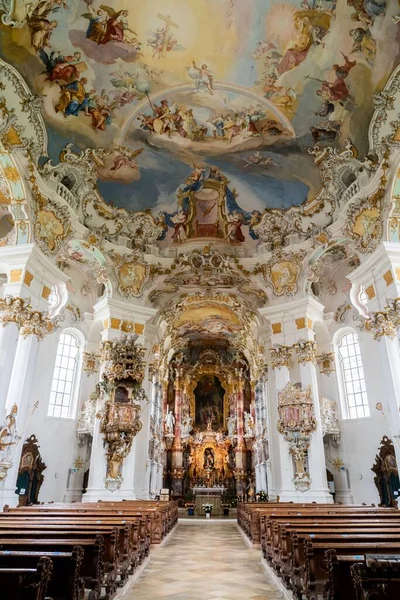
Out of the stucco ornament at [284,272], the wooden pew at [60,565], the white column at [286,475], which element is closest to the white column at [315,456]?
the white column at [286,475]

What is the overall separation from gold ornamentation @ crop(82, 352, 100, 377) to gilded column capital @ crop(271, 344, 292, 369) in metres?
7.91

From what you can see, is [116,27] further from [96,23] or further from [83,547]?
[83,547]

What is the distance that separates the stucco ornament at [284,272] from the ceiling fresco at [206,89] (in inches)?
60.4

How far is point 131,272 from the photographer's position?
17453mm

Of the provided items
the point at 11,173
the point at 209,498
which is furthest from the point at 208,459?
the point at 11,173

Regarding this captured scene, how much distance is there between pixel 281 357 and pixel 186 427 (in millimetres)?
16999

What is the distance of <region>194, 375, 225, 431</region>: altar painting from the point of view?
32.7 meters

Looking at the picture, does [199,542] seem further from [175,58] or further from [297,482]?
[175,58]

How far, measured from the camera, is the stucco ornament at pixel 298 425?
14781 millimetres

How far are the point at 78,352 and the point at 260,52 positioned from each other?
45.8 feet

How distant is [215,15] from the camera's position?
40.9 ft

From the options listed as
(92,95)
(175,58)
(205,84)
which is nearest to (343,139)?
(205,84)

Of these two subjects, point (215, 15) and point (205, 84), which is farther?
point (205, 84)

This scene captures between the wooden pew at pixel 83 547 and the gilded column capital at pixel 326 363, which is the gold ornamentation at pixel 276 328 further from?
the wooden pew at pixel 83 547
